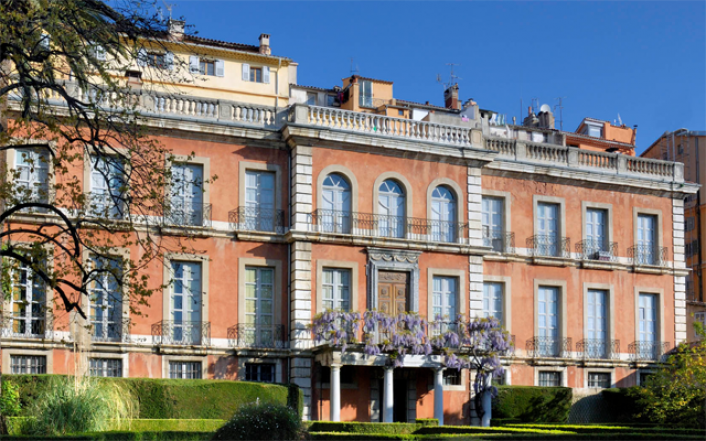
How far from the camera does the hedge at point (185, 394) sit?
2520cm

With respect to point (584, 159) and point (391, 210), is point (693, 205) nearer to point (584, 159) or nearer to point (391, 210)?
point (584, 159)

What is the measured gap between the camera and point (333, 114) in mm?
32750

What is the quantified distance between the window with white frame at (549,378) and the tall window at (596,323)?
1594mm

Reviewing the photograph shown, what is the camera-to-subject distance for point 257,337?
3125cm

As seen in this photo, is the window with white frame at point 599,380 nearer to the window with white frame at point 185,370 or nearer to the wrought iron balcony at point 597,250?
the wrought iron balcony at point 597,250

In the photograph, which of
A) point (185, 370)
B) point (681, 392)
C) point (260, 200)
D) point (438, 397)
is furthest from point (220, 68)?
point (681, 392)

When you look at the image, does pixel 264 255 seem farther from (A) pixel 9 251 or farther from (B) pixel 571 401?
(A) pixel 9 251

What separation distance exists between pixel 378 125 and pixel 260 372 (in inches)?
356

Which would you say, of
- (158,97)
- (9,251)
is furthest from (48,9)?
(158,97)

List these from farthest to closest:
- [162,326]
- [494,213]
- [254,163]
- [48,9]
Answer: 1. [494,213]
2. [254,163]
3. [162,326]
4. [48,9]

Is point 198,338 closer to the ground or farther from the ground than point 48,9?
closer to the ground

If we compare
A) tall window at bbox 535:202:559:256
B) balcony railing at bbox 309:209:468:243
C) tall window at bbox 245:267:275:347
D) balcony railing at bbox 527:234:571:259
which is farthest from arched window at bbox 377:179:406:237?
tall window at bbox 535:202:559:256

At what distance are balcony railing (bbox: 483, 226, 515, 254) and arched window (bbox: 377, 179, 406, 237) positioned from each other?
12.5 feet

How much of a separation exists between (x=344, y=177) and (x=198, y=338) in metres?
7.03
